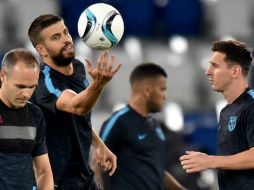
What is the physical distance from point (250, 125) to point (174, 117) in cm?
584

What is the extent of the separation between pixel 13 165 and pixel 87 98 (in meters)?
0.74

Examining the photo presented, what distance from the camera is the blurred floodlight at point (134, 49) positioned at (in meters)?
13.1

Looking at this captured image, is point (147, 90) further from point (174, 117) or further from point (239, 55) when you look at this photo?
point (174, 117)

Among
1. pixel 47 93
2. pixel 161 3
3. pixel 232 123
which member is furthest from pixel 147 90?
pixel 161 3

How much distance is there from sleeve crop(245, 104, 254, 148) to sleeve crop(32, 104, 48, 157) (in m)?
1.51

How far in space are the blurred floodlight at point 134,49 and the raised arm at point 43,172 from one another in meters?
6.93

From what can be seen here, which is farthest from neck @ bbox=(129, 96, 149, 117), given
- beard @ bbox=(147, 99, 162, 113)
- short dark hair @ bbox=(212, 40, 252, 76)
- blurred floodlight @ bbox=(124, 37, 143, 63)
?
blurred floodlight @ bbox=(124, 37, 143, 63)

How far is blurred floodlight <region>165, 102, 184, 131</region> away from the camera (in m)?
11.8

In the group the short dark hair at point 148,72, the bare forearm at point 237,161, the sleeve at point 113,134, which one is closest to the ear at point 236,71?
the bare forearm at point 237,161

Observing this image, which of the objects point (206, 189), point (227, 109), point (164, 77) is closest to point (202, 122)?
point (206, 189)

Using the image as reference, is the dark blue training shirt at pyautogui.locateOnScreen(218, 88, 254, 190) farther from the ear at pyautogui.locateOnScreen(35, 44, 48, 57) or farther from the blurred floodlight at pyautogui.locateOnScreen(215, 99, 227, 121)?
the blurred floodlight at pyautogui.locateOnScreen(215, 99, 227, 121)

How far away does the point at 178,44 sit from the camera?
1372 cm

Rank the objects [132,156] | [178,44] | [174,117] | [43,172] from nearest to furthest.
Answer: [43,172]
[132,156]
[174,117]
[178,44]

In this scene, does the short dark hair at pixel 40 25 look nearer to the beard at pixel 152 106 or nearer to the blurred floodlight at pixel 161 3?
the beard at pixel 152 106
